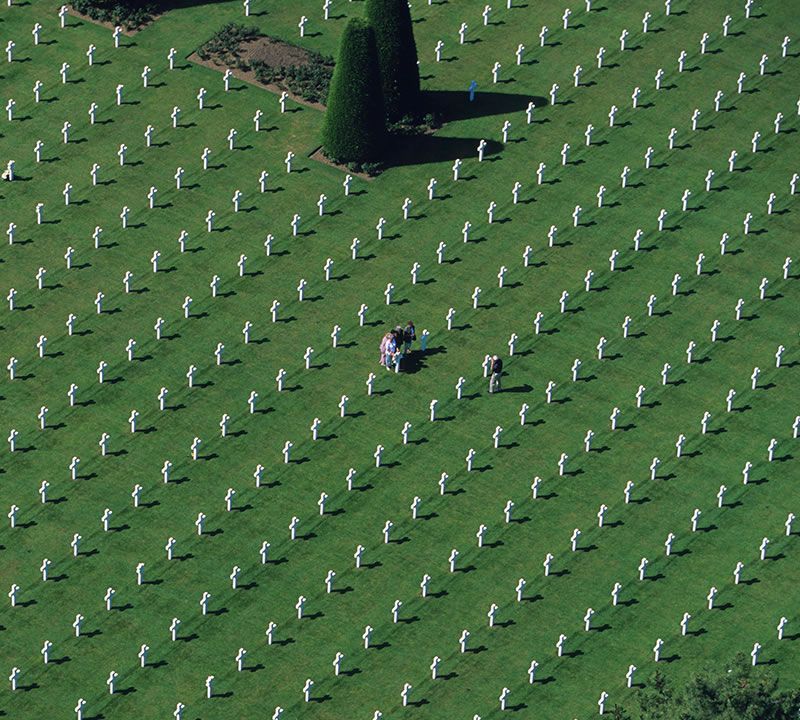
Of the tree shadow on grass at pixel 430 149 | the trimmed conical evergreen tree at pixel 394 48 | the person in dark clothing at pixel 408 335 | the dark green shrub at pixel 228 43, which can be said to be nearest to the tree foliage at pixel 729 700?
the person in dark clothing at pixel 408 335

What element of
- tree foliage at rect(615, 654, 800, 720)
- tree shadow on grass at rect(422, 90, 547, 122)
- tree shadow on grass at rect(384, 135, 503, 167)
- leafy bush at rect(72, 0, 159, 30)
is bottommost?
tree foliage at rect(615, 654, 800, 720)

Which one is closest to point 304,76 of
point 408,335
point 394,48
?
point 394,48

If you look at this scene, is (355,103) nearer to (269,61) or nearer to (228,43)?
(269,61)

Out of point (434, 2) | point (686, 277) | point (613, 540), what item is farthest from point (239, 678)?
point (434, 2)

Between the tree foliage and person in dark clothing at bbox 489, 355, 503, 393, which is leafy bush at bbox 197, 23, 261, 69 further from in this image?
the tree foliage

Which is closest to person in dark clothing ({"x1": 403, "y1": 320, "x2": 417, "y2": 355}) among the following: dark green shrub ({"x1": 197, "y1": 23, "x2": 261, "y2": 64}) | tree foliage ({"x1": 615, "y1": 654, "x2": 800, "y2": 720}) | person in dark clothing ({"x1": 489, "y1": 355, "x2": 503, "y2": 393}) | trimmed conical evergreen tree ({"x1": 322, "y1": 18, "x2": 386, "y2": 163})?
person in dark clothing ({"x1": 489, "y1": 355, "x2": 503, "y2": 393})
